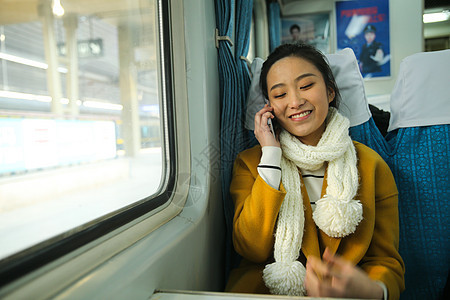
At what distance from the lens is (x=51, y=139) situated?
792mm

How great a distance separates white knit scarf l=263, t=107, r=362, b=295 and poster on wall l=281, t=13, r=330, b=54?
3.60m

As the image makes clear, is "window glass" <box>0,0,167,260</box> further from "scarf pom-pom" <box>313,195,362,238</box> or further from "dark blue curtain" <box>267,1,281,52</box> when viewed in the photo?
"dark blue curtain" <box>267,1,281,52</box>

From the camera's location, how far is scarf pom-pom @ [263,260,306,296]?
1.00m

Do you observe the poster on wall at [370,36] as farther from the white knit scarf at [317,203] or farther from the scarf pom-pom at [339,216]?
the scarf pom-pom at [339,216]

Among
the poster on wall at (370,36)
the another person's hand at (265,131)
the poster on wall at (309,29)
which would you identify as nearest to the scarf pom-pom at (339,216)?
the another person's hand at (265,131)

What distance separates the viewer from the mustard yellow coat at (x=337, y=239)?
1.06 metres

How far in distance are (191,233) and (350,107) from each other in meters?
0.98

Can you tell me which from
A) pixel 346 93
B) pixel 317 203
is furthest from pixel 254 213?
pixel 346 93

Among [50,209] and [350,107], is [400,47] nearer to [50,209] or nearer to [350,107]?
[350,107]

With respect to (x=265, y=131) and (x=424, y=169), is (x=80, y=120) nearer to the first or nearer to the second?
(x=265, y=131)

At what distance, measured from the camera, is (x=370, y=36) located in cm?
414

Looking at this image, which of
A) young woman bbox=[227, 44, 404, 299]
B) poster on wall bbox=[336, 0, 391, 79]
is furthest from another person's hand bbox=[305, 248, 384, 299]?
poster on wall bbox=[336, 0, 391, 79]

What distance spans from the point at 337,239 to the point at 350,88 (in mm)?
778

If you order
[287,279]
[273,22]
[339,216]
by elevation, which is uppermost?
[273,22]
